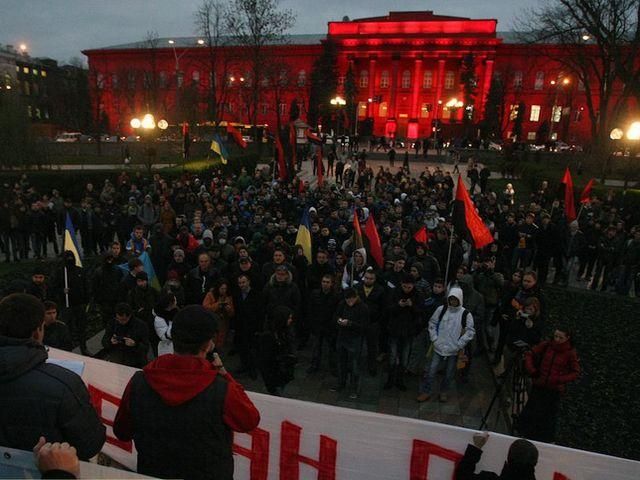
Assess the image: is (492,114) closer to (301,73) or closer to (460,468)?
(301,73)

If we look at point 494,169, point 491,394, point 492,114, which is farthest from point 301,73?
point 491,394

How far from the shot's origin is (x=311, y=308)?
22.7 feet

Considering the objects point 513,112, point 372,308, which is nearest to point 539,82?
point 513,112

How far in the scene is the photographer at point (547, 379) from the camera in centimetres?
496

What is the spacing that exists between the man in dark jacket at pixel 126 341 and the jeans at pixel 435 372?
144 inches

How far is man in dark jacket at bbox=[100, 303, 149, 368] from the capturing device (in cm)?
517

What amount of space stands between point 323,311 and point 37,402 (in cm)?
488

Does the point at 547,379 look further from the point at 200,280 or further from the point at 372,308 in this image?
the point at 200,280

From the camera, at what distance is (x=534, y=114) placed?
69.3 metres

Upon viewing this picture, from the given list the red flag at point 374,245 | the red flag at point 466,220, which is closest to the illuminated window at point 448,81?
the red flag at point 374,245

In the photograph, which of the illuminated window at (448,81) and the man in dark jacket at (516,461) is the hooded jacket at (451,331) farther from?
the illuminated window at (448,81)

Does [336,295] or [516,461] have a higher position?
[516,461]

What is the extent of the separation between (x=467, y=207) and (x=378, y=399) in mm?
3850

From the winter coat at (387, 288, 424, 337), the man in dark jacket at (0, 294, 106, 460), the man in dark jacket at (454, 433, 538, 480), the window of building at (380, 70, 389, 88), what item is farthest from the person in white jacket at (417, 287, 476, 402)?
the window of building at (380, 70, 389, 88)
